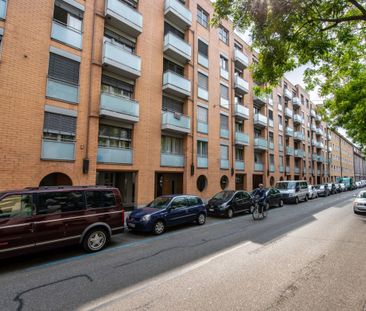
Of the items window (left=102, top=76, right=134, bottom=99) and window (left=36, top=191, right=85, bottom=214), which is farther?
window (left=102, top=76, right=134, bottom=99)

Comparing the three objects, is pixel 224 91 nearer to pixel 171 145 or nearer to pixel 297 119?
pixel 171 145

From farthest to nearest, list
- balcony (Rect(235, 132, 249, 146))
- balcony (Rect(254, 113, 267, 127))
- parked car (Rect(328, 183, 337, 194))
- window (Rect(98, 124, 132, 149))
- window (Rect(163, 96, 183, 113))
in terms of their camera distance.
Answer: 1. parked car (Rect(328, 183, 337, 194))
2. balcony (Rect(254, 113, 267, 127))
3. balcony (Rect(235, 132, 249, 146))
4. window (Rect(163, 96, 183, 113))
5. window (Rect(98, 124, 132, 149))

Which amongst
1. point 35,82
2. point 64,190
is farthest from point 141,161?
point 64,190

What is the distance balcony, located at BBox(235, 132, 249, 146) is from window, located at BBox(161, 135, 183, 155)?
683 cm

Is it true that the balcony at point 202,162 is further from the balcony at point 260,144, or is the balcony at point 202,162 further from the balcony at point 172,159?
the balcony at point 260,144

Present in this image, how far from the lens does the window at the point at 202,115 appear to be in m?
18.2

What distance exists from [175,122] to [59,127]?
7252 mm

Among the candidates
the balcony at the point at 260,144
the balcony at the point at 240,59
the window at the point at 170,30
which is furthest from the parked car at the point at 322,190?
the window at the point at 170,30

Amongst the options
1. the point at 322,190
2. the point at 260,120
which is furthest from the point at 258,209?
the point at 322,190

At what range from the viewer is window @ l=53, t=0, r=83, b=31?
1104cm

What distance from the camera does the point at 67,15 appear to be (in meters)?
11.3

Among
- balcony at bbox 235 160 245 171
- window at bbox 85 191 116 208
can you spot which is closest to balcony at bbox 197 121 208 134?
balcony at bbox 235 160 245 171

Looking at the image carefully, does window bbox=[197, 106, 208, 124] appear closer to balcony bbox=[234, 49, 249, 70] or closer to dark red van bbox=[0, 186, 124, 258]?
balcony bbox=[234, 49, 249, 70]

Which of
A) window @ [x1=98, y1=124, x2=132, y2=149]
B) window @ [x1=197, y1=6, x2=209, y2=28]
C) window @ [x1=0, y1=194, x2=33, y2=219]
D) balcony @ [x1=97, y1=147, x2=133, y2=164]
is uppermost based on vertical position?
window @ [x1=197, y1=6, x2=209, y2=28]
